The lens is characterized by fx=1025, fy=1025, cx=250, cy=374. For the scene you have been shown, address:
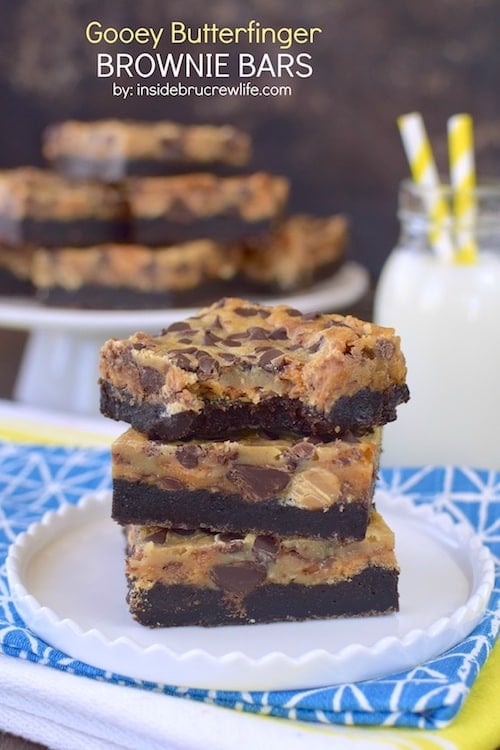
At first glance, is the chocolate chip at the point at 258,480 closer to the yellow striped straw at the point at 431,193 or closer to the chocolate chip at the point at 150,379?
the chocolate chip at the point at 150,379

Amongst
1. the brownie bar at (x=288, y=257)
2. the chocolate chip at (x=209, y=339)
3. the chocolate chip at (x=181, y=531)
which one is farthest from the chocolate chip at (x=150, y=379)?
the brownie bar at (x=288, y=257)

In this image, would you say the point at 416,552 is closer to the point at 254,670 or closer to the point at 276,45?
the point at 254,670

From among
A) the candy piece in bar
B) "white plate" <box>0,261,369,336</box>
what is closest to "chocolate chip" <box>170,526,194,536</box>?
"white plate" <box>0,261,369,336</box>

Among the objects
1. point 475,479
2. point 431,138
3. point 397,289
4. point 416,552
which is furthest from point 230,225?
point 416,552

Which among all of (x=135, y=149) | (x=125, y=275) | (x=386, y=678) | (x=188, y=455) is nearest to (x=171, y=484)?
(x=188, y=455)

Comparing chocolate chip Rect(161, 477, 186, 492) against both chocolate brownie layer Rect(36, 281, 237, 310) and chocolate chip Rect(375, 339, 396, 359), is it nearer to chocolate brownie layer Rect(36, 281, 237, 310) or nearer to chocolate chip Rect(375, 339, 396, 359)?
chocolate chip Rect(375, 339, 396, 359)

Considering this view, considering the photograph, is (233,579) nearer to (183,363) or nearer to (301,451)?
(301,451)
